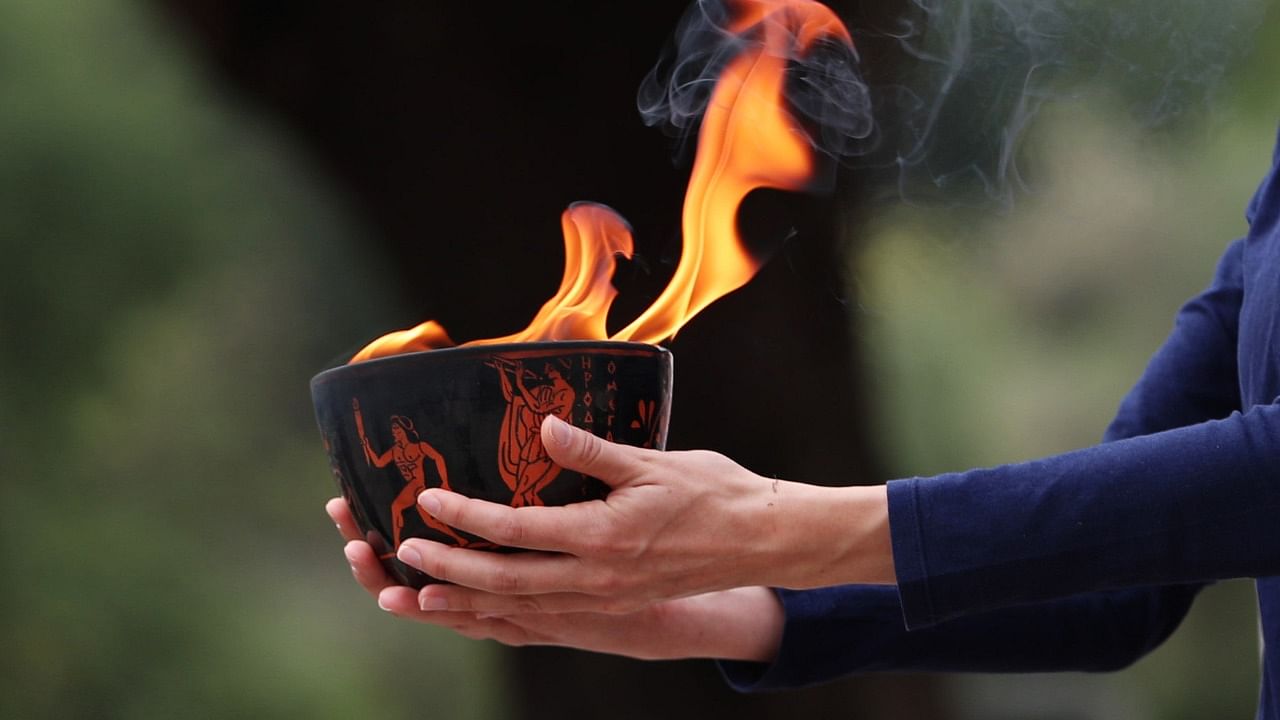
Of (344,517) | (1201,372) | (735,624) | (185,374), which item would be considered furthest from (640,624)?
(185,374)

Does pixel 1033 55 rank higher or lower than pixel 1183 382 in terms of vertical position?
higher

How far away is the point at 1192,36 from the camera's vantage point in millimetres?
1808

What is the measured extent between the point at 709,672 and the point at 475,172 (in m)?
1.31

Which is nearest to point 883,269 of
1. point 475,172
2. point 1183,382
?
point 475,172

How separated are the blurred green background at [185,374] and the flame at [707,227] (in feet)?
5.88

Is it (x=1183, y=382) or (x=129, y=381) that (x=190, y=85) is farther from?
(x=1183, y=382)

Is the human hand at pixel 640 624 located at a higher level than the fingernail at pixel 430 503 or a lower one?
lower

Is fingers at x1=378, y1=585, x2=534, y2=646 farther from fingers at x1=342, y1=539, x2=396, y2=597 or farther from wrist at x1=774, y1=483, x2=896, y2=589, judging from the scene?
wrist at x1=774, y1=483, x2=896, y2=589

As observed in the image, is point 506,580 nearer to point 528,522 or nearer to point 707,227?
point 528,522

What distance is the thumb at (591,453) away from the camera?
38.6 inches

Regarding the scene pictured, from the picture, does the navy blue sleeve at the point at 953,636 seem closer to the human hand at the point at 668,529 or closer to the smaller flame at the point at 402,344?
the human hand at the point at 668,529

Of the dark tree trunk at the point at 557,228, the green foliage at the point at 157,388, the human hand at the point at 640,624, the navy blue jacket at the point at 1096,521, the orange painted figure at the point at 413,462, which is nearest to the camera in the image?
the navy blue jacket at the point at 1096,521

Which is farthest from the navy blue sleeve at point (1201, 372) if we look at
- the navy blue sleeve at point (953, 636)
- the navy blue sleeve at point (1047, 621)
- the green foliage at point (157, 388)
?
the green foliage at point (157, 388)

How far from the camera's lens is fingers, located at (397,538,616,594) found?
99cm
